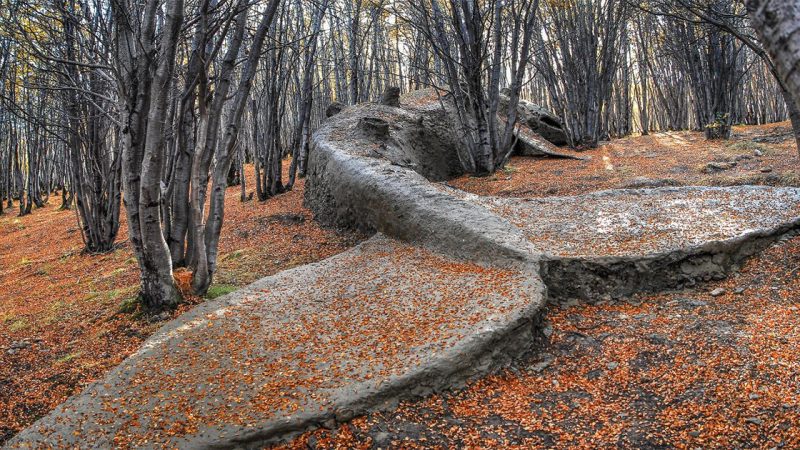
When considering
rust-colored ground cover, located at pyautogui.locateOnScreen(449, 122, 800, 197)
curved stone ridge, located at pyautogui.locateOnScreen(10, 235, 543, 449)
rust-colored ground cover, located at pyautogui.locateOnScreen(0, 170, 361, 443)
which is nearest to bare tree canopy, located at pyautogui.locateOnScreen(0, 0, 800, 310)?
rust-colored ground cover, located at pyautogui.locateOnScreen(0, 170, 361, 443)

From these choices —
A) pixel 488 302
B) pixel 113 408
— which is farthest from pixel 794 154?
pixel 113 408

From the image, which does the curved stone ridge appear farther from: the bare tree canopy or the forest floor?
the bare tree canopy

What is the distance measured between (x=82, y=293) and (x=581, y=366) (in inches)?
250

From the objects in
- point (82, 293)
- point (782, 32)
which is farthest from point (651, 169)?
point (82, 293)

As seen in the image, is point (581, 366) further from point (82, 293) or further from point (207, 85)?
point (82, 293)

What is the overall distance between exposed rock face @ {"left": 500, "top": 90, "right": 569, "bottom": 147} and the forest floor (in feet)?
27.1

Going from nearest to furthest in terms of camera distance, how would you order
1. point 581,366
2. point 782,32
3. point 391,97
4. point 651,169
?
point 782,32
point 581,366
point 651,169
point 391,97

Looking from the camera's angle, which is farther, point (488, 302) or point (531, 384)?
point (488, 302)

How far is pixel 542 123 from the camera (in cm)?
1534

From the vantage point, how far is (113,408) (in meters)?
3.47

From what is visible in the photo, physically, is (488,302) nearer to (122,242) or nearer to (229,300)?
(229,300)

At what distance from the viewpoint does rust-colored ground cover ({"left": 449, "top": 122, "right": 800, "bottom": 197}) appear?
322 inches

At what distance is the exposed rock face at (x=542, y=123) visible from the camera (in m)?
15.2

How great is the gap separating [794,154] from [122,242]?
13.7 meters
